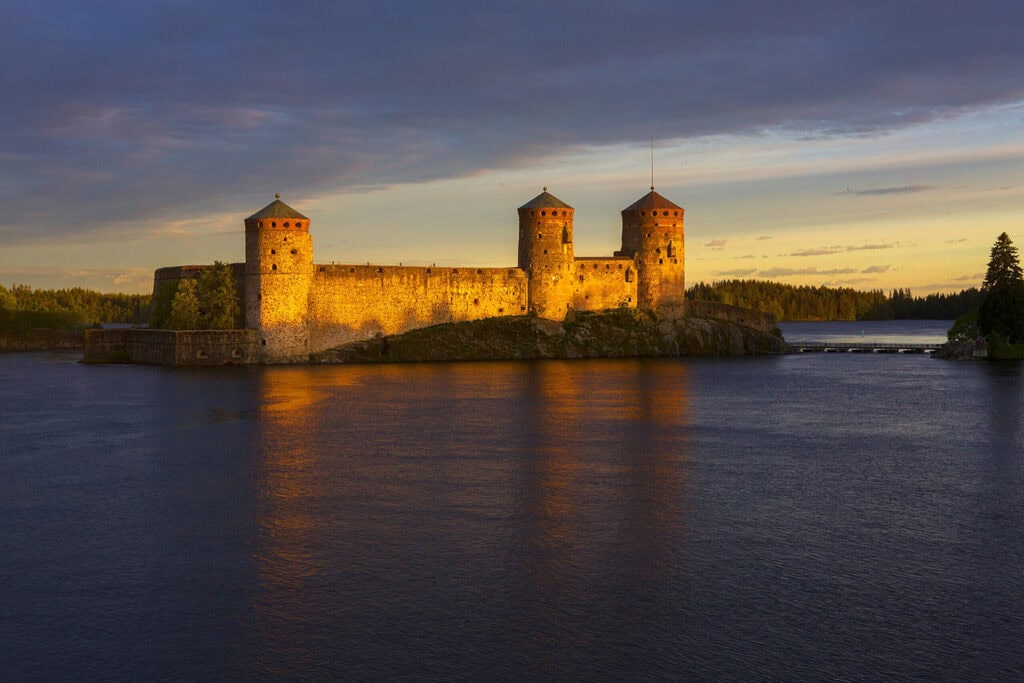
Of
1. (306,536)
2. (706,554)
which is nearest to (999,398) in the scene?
(706,554)

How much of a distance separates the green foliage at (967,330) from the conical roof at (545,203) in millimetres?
34443

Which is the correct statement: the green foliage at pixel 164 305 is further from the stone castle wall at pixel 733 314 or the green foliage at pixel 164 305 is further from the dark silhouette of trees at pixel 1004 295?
the dark silhouette of trees at pixel 1004 295

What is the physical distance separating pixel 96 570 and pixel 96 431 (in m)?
17.2

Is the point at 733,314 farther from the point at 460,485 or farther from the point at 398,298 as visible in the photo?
the point at 460,485

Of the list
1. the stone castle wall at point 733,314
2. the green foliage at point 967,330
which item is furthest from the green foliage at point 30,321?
the green foliage at point 967,330

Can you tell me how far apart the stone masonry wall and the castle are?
3.1 inches

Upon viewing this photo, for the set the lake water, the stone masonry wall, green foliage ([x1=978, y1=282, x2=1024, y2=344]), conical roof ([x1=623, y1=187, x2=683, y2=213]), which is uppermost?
conical roof ([x1=623, y1=187, x2=683, y2=213])

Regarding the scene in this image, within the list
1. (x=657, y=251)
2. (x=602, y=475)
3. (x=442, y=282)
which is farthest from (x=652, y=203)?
(x=602, y=475)

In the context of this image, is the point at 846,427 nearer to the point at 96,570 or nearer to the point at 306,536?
the point at 306,536

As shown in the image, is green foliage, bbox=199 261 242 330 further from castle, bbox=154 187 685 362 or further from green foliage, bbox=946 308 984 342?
green foliage, bbox=946 308 984 342

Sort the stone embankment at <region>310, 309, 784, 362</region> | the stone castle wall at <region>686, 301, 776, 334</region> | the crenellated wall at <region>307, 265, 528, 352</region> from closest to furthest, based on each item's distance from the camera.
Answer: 1. the crenellated wall at <region>307, 265, 528, 352</region>
2. the stone embankment at <region>310, 309, 784, 362</region>
3. the stone castle wall at <region>686, 301, 776, 334</region>

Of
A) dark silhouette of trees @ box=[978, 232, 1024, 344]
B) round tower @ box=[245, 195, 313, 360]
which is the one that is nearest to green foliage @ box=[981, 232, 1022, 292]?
dark silhouette of trees @ box=[978, 232, 1024, 344]

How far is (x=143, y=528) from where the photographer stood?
61.6 ft

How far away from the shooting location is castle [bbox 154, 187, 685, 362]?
58.1 meters
